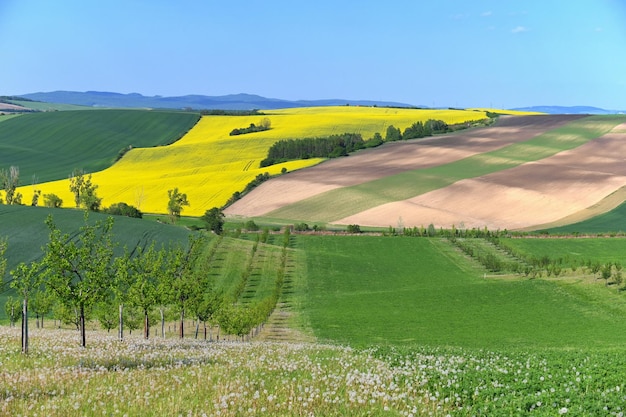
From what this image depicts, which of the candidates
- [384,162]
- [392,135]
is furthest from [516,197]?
[392,135]

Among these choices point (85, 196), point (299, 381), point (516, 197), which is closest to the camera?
point (299, 381)

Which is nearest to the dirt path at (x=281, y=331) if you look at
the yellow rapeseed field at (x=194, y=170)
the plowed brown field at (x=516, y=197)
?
the plowed brown field at (x=516, y=197)

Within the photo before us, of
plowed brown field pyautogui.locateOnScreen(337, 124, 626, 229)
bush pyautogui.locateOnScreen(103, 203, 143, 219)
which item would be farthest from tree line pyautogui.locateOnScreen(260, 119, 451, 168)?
bush pyautogui.locateOnScreen(103, 203, 143, 219)

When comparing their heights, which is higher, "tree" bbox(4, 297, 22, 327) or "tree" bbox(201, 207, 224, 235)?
"tree" bbox(201, 207, 224, 235)

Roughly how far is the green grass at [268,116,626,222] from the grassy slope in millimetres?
23011

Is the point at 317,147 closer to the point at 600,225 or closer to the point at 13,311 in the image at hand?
the point at 600,225

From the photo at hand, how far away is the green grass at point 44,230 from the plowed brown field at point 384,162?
25.3 meters

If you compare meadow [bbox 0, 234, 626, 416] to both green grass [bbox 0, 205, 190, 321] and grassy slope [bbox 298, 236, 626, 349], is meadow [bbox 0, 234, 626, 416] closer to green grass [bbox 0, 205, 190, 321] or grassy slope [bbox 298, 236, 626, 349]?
grassy slope [bbox 298, 236, 626, 349]

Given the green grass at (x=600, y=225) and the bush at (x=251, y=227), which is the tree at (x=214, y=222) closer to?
the bush at (x=251, y=227)

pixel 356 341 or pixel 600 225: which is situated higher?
pixel 600 225

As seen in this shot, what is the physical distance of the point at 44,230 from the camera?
82750 mm

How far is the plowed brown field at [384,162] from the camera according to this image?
4757 inches

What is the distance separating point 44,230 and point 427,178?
2902 inches

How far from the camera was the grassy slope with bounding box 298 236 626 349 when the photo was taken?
46.2m
